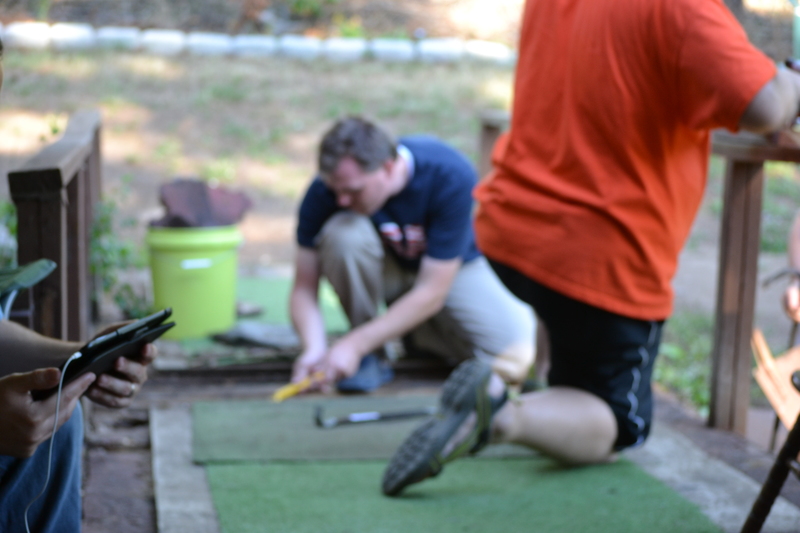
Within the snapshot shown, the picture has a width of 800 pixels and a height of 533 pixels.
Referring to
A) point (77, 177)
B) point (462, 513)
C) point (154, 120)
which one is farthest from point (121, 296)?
point (154, 120)

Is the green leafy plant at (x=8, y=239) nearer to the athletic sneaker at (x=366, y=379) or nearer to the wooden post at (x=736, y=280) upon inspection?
the athletic sneaker at (x=366, y=379)

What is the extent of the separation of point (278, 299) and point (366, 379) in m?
1.53

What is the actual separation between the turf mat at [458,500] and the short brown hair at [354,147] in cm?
91

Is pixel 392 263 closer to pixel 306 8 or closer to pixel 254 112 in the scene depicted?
pixel 254 112

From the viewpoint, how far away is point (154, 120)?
747 centimetres

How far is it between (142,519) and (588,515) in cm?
103

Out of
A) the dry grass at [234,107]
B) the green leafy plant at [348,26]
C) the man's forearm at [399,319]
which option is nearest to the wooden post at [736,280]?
the man's forearm at [399,319]

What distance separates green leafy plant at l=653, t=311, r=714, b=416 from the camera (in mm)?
3641

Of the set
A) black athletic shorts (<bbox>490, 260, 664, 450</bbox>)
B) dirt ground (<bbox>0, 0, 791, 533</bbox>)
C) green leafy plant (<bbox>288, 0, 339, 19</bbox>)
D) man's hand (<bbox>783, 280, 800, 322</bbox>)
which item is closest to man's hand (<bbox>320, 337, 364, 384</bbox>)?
dirt ground (<bbox>0, 0, 791, 533</bbox>)

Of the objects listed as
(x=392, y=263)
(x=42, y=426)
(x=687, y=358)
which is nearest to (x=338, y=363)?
(x=392, y=263)

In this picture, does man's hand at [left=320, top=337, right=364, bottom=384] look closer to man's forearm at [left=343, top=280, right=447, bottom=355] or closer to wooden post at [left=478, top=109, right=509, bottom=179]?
man's forearm at [left=343, top=280, right=447, bottom=355]

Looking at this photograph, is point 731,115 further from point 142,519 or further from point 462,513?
point 142,519

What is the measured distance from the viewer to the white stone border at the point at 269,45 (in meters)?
8.20

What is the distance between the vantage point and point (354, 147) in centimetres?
269
